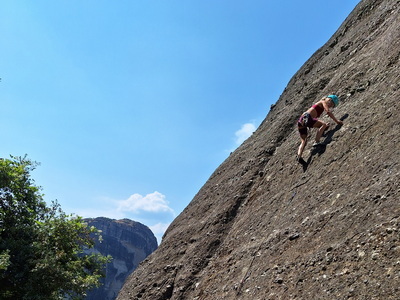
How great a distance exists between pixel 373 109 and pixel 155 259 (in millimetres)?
10635

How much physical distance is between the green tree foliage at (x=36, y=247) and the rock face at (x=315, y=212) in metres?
2.39

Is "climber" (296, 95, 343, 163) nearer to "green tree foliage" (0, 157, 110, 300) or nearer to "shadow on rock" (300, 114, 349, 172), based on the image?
"shadow on rock" (300, 114, 349, 172)

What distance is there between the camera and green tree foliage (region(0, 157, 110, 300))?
1264 centimetres

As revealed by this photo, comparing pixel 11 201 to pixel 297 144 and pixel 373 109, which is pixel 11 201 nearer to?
pixel 297 144

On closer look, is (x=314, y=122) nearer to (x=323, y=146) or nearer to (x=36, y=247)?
(x=323, y=146)

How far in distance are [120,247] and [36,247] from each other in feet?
461

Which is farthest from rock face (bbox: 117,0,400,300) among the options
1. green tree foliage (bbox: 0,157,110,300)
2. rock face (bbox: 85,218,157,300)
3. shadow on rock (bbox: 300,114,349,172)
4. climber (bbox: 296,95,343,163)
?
rock face (bbox: 85,218,157,300)

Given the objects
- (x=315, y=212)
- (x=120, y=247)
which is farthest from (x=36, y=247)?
(x=120, y=247)

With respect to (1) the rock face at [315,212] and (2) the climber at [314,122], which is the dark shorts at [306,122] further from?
(1) the rock face at [315,212]

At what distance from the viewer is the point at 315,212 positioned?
7867mm

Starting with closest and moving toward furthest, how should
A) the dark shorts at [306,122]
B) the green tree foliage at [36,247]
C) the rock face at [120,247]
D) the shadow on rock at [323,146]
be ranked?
1. the shadow on rock at [323,146]
2. the dark shorts at [306,122]
3. the green tree foliage at [36,247]
4. the rock face at [120,247]

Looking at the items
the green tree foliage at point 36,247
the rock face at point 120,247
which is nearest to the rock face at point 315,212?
the green tree foliage at point 36,247

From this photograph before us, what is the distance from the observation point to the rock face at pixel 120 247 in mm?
137000

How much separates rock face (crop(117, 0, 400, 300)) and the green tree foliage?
239 cm
